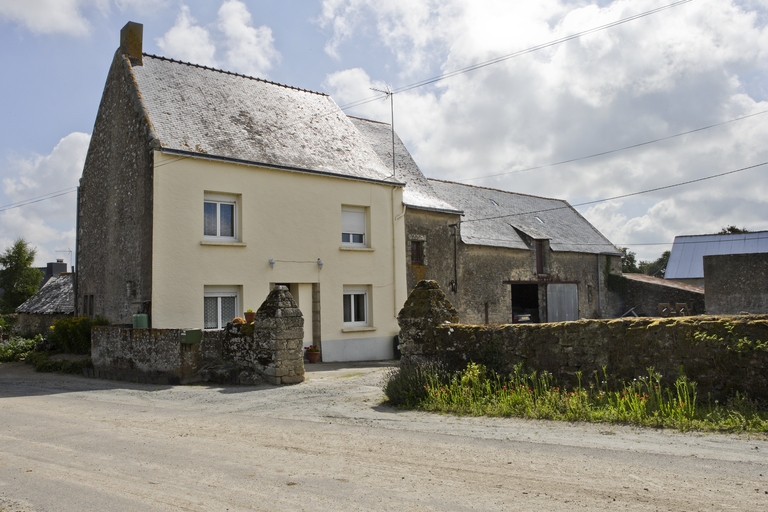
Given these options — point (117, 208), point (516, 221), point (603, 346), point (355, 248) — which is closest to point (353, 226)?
point (355, 248)

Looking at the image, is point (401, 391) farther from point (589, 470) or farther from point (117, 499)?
point (117, 499)

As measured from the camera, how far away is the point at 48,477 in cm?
587

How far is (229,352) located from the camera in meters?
13.1

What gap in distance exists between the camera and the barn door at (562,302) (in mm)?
27672

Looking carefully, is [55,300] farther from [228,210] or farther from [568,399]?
[568,399]

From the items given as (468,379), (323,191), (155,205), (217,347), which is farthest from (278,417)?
(323,191)

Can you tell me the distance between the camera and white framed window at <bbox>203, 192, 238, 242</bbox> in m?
16.4

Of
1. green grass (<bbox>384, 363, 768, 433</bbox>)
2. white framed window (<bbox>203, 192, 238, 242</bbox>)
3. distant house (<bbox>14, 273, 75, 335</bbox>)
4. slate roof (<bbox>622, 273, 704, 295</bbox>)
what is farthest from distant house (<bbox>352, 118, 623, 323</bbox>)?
distant house (<bbox>14, 273, 75, 335</bbox>)

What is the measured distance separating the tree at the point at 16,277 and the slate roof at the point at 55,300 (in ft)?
32.9

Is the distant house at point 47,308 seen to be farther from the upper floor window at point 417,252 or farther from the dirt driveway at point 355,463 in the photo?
the dirt driveway at point 355,463

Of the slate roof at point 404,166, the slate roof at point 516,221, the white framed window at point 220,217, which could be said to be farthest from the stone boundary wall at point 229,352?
the slate roof at point 516,221

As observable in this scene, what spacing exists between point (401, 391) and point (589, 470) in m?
4.55

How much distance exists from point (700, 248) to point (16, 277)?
38165mm

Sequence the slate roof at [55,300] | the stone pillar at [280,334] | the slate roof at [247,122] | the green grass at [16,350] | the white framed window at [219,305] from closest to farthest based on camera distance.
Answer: the stone pillar at [280,334] < the white framed window at [219,305] < the slate roof at [247,122] < the green grass at [16,350] < the slate roof at [55,300]
